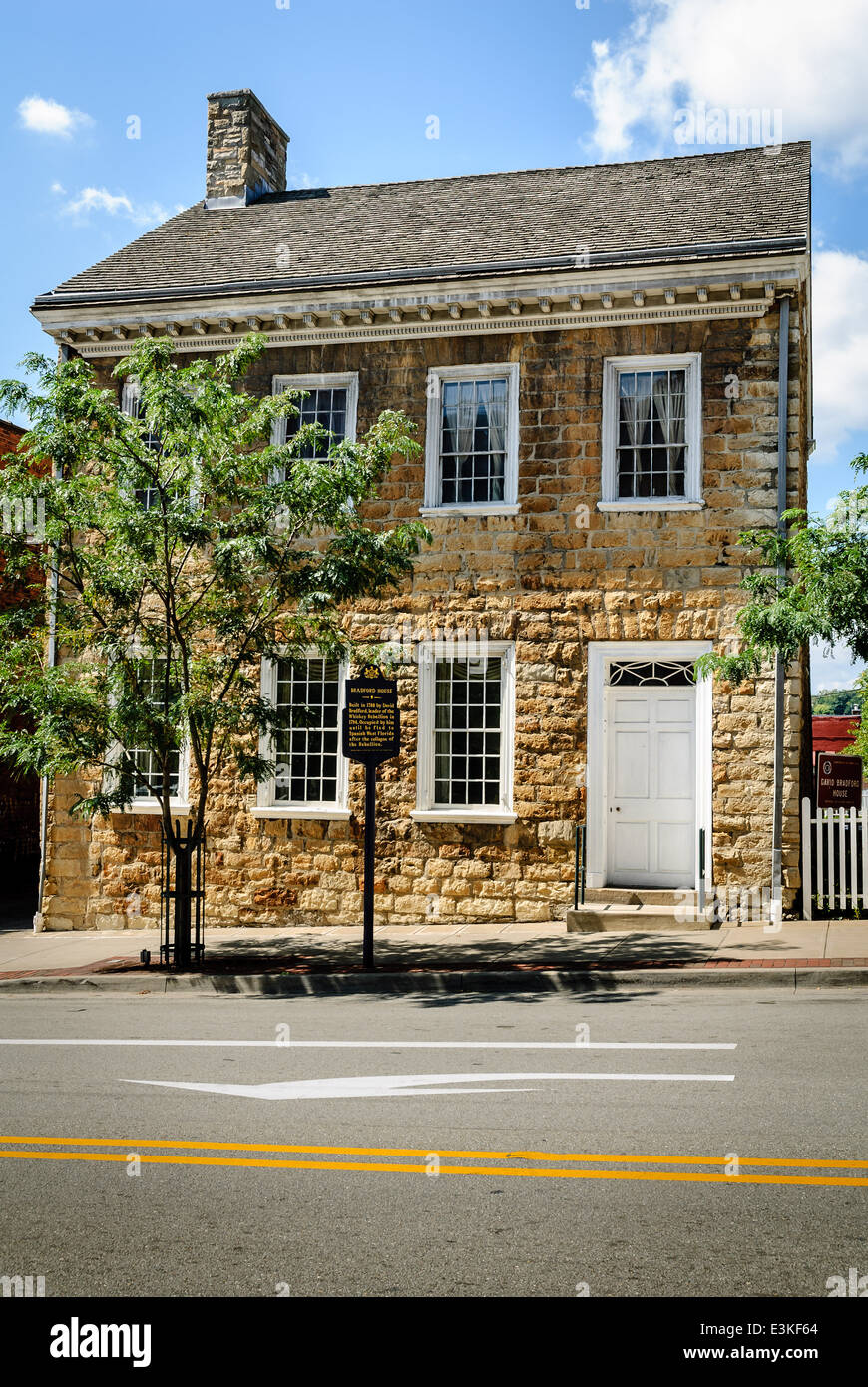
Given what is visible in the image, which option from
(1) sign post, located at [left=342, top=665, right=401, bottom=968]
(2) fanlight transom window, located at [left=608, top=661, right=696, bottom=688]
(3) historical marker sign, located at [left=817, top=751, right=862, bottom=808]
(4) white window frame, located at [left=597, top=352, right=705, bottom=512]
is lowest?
(3) historical marker sign, located at [left=817, top=751, right=862, bottom=808]

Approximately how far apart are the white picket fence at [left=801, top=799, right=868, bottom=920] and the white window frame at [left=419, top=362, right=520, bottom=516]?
5099 mm

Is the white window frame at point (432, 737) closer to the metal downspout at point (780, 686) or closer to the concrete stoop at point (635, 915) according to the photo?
the concrete stoop at point (635, 915)

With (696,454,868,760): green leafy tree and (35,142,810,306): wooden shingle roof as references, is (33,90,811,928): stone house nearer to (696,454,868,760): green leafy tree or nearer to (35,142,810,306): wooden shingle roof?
(35,142,810,306): wooden shingle roof

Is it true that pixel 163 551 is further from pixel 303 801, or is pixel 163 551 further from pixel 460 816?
pixel 460 816

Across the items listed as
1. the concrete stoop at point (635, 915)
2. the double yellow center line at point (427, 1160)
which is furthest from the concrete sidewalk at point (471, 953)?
the double yellow center line at point (427, 1160)

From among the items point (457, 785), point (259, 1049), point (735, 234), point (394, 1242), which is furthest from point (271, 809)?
point (394, 1242)

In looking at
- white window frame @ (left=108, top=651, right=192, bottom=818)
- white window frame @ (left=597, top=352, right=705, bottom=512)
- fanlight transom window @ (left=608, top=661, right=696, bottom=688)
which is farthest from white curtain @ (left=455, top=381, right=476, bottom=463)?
white window frame @ (left=108, top=651, right=192, bottom=818)

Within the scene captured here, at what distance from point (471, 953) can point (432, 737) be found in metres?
3.43

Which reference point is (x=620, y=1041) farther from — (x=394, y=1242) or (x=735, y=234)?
(x=735, y=234)

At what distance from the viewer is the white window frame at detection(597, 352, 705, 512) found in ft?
46.6

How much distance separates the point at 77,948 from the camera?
1420 cm

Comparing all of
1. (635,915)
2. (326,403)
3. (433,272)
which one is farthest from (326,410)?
(635,915)

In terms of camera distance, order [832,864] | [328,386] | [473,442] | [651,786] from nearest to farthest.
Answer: [832,864]
[651,786]
[473,442]
[328,386]

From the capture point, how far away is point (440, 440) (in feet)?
50.0
